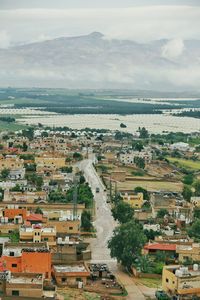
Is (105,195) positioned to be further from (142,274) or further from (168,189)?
(142,274)

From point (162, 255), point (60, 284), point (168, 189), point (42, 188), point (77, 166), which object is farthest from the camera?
point (77, 166)

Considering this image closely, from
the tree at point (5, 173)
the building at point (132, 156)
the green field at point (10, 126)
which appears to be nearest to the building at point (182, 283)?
the tree at point (5, 173)

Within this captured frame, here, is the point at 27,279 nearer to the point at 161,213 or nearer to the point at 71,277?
the point at 71,277

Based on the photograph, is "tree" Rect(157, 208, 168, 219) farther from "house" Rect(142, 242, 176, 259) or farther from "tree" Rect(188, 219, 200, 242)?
"house" Rect(142, 242, 176, 259)

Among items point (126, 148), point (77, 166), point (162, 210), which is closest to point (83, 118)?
point (126, 148)

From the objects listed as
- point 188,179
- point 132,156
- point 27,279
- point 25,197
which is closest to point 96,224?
point 25,197

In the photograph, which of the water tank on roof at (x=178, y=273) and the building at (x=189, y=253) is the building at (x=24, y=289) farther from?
the building at (x=189, y=253)

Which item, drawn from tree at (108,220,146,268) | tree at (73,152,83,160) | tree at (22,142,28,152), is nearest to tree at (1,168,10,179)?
tree at (73,152,83,160)
